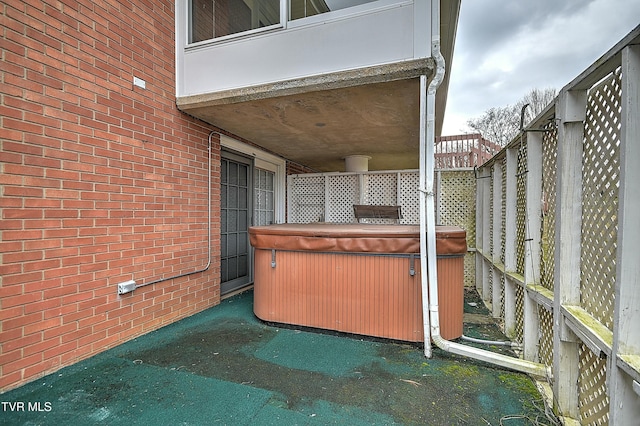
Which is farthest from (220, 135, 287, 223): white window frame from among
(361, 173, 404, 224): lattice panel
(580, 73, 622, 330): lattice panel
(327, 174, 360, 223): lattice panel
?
(580, 73, 622, 330): lattice panel

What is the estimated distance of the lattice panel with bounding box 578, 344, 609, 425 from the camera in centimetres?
153

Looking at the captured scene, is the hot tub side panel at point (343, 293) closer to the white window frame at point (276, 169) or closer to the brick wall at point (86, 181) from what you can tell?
the brick wall at point (86, 181)

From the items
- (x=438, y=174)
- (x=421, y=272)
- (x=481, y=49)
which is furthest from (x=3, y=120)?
→ (x=481, y=49)

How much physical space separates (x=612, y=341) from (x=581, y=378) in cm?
71

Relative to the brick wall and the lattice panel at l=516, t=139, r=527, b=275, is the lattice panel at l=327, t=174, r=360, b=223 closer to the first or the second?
the brick wall

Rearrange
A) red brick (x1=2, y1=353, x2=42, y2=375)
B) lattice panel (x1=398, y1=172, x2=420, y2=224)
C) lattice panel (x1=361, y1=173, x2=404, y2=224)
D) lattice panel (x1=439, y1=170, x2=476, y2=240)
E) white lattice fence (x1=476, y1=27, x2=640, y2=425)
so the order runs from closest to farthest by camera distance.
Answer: white lattice fence (x1=476, y1=27, x2=640, y2=425) → red brick (x1=2, y1=353, x2=42, y2=375) → lattice panel (x1=439, y1=170, x2=476, y2=240) → lattice panel (x1=398, y1=172, x2=420, y2=224) → lattice panel (x1=361, y1=173, x2=404, y2=224)

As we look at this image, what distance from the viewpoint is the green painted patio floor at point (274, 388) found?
6.22 ft

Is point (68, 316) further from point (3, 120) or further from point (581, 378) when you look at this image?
point (581, 378)

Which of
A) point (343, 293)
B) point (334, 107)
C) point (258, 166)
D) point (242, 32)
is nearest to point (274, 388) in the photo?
point (343, 293)

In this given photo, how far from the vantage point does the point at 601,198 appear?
154 cm

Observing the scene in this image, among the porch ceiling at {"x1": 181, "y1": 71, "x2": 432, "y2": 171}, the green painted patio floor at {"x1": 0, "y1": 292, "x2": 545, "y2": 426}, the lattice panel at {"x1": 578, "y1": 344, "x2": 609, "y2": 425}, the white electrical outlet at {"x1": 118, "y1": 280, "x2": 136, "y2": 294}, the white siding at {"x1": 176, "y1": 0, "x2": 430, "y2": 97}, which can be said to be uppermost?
the white siding at {"x1": 176, "y1": 0, "x2": 430, "y2": 97}

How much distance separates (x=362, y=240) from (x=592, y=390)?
1.91 metres

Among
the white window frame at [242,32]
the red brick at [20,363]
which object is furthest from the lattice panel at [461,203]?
the red brick at [20,363]

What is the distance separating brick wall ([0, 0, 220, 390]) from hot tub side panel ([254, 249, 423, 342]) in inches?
51.0
